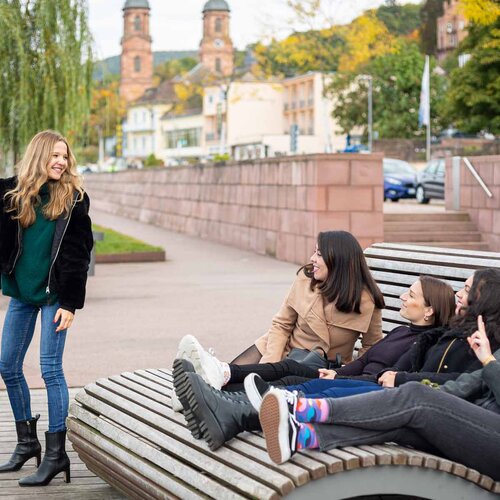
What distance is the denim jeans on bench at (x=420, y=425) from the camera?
13.6 feet

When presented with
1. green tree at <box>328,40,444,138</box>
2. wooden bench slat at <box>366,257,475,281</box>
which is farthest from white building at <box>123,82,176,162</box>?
wooden bench slat at <box>366,257,475,281</box>

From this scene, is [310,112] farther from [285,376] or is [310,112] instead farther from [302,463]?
[302,463]

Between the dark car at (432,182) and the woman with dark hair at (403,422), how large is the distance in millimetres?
28866

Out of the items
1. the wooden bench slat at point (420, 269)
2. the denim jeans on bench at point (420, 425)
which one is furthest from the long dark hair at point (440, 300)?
the denim jeans on bench at point (420, 425)

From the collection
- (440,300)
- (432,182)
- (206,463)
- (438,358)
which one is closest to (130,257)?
(432,182)

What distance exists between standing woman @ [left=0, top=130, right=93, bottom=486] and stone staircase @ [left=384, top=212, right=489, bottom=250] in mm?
15222

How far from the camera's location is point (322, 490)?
387 cm

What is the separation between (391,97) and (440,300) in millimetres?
77349

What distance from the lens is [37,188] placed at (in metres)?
5.51

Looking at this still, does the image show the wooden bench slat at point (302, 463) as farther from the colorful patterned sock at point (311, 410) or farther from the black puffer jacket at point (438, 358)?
the black puffer jacket at point (438, 358)

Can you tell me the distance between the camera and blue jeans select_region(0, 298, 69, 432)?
559 cm

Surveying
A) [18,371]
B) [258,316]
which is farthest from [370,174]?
[18,371]

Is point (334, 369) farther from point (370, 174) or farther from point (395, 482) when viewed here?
point (370, 174)

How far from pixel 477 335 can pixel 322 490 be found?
1.12 m
